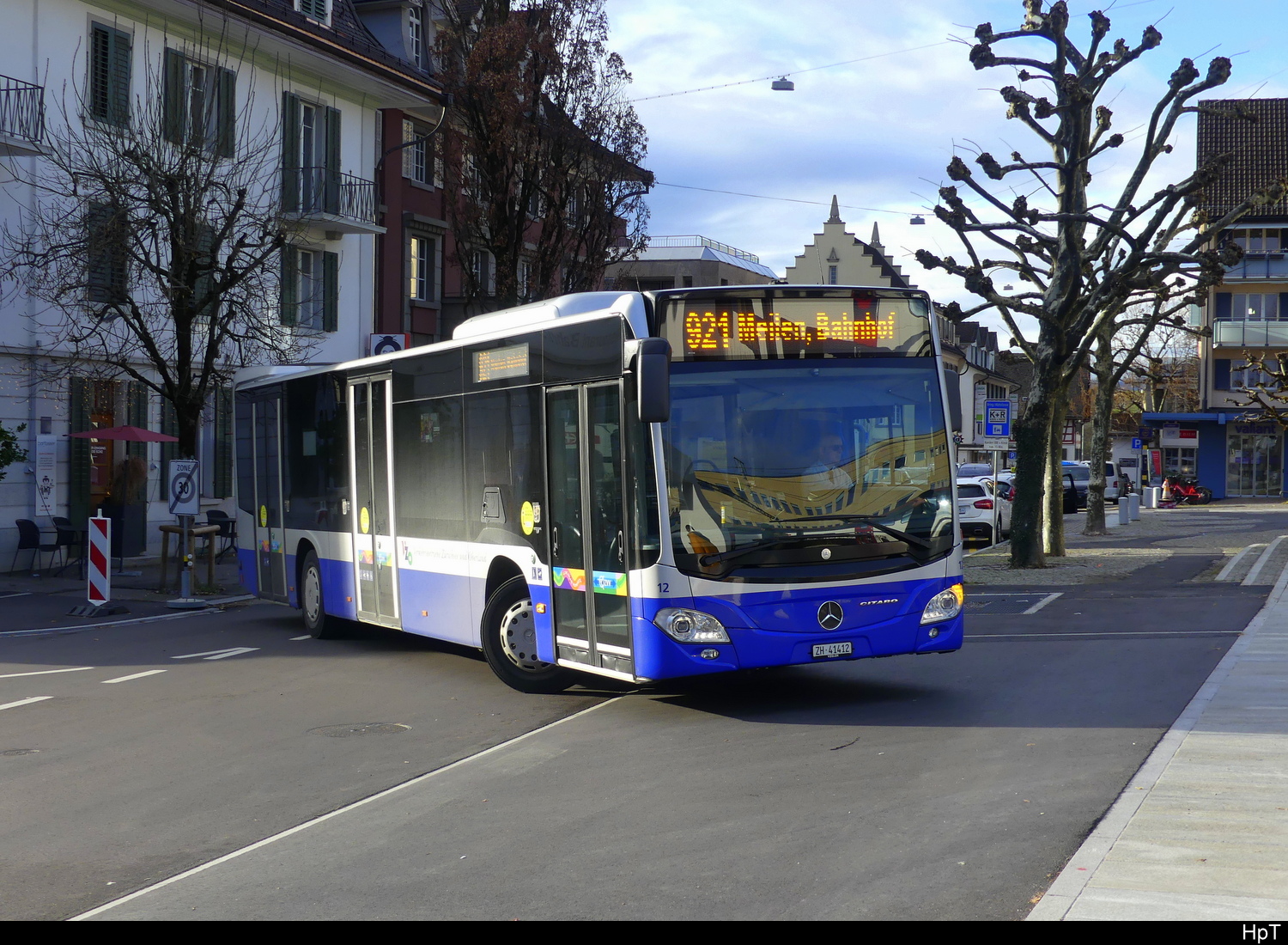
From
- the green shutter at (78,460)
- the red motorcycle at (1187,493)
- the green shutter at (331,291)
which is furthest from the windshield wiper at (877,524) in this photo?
the red motorcycle at (1187,493)

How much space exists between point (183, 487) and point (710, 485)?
494 inches

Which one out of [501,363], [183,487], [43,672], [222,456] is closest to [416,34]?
[222,456]

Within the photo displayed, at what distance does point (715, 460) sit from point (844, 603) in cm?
133

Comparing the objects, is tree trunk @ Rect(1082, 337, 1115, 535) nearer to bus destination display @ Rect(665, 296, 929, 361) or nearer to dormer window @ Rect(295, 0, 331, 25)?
dormer window @ Rect(295, 0, 331, 25)

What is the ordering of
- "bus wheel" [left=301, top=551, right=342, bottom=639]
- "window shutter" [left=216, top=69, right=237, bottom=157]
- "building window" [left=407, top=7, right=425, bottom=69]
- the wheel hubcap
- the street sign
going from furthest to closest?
1. "building window" [left=407, top=7, right=425, bottom=69]
2. the street sign
3. "window shutter" [left=216, top=69, right=237, bottom=157]
4. "bus wheel" [left=301, top=551, right=342, bottom=639]
5. the wheel hubcap

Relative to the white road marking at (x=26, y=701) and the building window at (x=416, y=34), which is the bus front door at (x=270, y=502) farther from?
the building window at (x=416, y=34)

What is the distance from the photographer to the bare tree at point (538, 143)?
31422mm

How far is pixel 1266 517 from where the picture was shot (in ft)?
152

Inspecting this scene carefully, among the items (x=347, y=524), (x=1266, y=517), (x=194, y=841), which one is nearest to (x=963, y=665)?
(x=347, y=524)

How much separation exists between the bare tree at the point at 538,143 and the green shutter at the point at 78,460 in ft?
33.1

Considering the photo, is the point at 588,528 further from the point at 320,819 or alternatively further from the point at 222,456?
the point at 222,456

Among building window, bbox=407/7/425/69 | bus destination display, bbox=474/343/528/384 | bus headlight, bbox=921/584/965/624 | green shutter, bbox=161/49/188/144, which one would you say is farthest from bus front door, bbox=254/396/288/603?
building window, bbox=407/7/425/69

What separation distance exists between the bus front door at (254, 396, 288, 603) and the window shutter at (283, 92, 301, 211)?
41.1 ft

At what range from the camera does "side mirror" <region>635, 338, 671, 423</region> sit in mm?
9062
